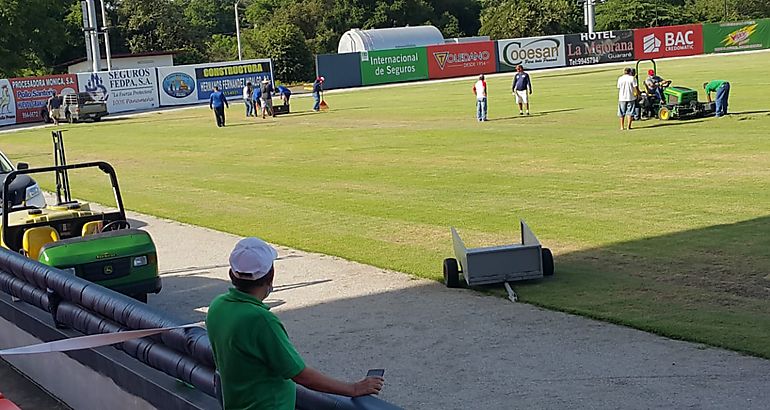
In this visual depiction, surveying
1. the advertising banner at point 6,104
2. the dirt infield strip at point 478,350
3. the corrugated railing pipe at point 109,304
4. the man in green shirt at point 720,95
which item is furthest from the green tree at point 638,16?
the corrugated railing pipe at point 109,304

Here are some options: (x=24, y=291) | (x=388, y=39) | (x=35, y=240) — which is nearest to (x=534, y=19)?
(x=388, y=39)

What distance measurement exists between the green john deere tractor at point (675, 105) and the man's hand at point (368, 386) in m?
28.0

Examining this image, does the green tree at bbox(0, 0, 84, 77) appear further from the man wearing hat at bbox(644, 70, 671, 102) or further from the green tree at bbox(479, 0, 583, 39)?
the man wearing hat at bbox(644, 70, 671, 102)

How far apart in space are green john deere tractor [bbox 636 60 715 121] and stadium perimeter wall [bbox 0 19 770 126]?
3909 cm

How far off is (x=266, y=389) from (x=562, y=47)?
75.7 meters

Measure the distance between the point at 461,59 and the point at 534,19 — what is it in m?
23.7

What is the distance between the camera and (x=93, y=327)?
7.50 meters

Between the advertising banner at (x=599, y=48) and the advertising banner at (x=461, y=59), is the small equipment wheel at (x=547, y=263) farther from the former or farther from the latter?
the advertising banner at (x=599, y=48)

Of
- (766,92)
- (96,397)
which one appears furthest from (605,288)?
(766,92)

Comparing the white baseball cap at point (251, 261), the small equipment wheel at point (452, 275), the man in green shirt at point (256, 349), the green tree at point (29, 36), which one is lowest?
the small equipment wheel at point (452, 275)

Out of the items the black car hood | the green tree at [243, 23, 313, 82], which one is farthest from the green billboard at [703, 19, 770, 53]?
the black car hood

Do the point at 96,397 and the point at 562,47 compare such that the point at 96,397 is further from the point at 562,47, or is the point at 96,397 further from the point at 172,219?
the point at 562,47

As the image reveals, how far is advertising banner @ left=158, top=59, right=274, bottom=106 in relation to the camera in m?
65.3

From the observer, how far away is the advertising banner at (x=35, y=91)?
59625 mm
